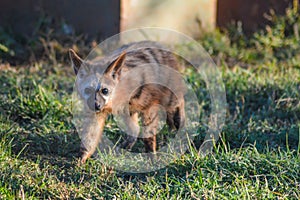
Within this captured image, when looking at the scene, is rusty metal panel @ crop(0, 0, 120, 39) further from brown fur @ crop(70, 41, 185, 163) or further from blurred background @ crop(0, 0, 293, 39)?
brown fur @ crop(70, 41, 185, 163)

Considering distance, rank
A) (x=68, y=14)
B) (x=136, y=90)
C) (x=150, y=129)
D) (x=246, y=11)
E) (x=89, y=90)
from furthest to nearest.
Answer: (x=246, y=11) → (x=68, y=14) → (x=150, y=129) → (x=136, y=90) → (x=89, y=90)

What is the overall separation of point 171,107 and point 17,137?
134 cm

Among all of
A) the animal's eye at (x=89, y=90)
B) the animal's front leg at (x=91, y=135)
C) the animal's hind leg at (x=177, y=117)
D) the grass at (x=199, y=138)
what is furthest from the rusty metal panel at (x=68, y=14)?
the animal's eye at (x=89, y=90)

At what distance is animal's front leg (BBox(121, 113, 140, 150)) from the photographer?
5.38m

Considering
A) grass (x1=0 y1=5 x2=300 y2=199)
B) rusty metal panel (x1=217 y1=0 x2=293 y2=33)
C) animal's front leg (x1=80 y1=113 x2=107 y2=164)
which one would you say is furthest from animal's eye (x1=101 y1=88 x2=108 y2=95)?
rusty metal panel (x1=217 y1=0 x2=293 y2=33)

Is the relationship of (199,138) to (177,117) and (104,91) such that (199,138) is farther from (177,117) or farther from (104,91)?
(104,91)

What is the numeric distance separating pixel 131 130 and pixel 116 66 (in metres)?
0.67

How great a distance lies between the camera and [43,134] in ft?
18.7

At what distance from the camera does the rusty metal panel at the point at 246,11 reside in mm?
8602

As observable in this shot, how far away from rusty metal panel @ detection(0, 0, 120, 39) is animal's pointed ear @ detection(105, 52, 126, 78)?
101 inches

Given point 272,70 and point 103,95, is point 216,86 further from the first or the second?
point 103,95

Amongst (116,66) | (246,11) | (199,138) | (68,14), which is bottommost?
(199,138)

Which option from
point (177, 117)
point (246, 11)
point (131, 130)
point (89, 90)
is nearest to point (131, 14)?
point (246, 11)

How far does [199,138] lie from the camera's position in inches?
225
